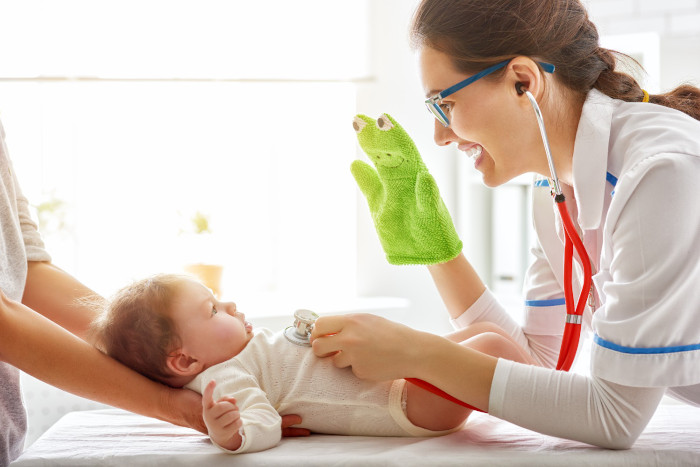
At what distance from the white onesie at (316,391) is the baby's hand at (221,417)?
13 centimetres

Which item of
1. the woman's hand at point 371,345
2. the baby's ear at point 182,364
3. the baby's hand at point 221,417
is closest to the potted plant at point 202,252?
the baby's ear at point 182,364

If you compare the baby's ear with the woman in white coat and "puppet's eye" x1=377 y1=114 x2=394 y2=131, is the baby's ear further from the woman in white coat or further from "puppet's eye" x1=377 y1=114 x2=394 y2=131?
"puppet's eye" x1=377 y1=114 x2=394 y2=131

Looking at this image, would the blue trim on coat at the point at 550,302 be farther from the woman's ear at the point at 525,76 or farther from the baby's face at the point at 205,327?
the baby's face at the point at 205,327

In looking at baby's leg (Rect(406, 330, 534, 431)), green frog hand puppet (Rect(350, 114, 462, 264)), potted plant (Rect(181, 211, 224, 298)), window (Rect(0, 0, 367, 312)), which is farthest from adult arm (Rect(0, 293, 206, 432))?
window (Rect(0, 0, 367, 312))

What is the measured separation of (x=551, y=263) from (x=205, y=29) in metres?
1.87

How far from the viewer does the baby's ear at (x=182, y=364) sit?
1.40 m

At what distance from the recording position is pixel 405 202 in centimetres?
172

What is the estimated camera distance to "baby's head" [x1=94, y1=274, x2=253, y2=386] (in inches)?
55.0

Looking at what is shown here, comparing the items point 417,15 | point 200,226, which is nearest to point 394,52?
point 200,226

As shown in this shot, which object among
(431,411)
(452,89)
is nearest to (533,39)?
(452,89)

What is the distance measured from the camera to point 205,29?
2.99 metres

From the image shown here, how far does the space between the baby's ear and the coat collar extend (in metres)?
0.77

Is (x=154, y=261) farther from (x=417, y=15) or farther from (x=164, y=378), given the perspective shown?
(x=417, y=15)

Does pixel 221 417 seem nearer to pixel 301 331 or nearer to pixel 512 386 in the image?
pixel 301 331
